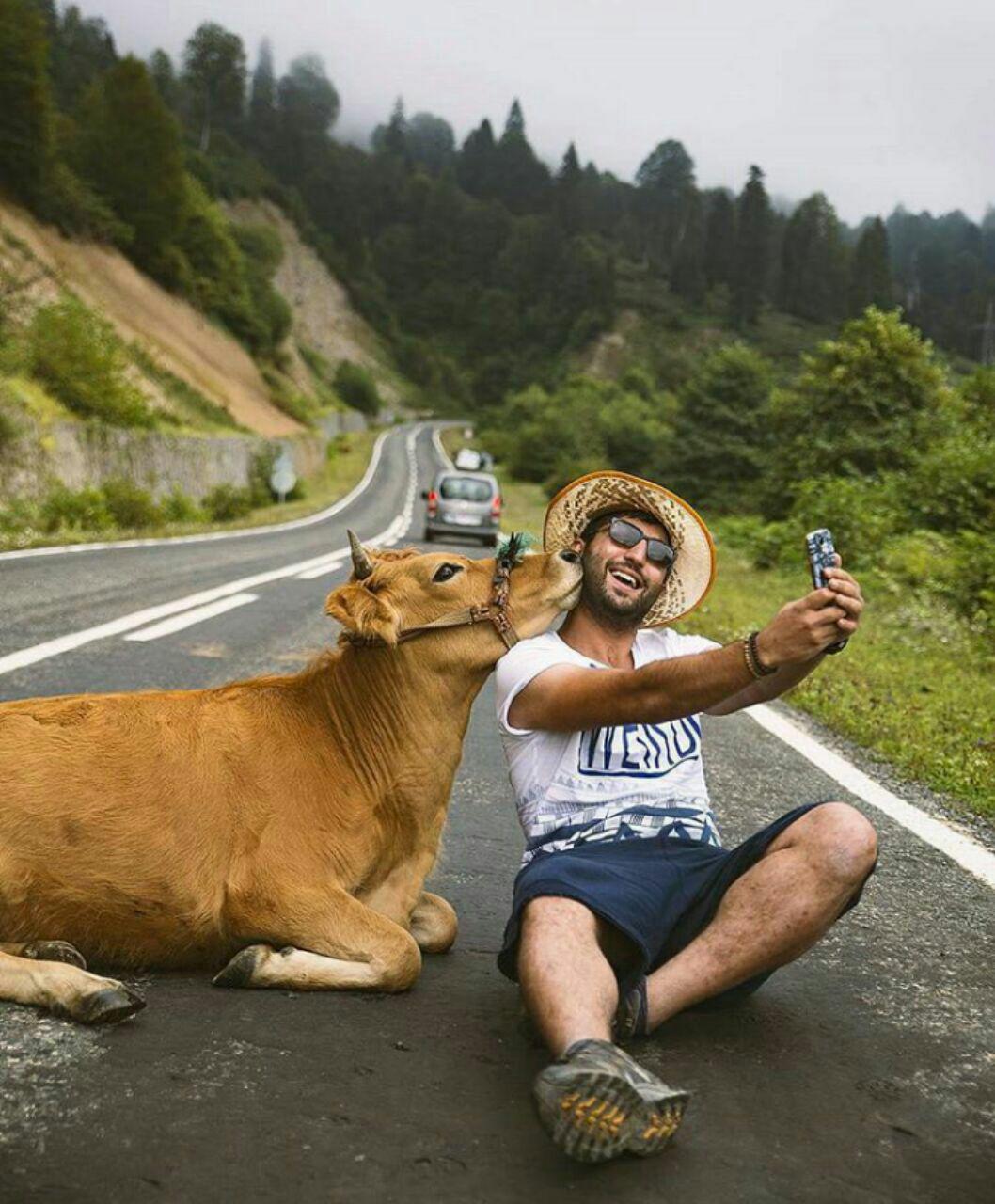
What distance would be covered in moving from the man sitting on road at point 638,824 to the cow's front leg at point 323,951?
0.33 meters

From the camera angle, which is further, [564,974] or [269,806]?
[269,806]

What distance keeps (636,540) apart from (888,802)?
3166 millimetres

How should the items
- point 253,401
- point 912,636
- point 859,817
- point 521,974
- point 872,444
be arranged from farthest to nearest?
point 253,401
point 872,444
point 912,636
point 859,817
point 521,974

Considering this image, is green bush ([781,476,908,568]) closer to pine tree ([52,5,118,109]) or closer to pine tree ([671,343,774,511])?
pine tree ([671,343,774,511])

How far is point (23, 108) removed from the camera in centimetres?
5769

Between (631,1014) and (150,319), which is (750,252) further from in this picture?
(631,1014)

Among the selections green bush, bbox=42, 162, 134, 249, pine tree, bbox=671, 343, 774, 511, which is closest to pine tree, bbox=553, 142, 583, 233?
green bush, bbox=42, 162, 134, 249

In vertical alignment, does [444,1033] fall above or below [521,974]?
below

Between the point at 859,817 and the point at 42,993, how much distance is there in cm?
229

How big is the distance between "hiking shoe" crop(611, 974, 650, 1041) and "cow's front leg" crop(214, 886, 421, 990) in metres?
0.61

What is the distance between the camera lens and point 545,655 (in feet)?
12.9

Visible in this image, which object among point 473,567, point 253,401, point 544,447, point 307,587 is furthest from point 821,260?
point 473,567

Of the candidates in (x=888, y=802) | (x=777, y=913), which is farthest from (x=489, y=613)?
(x=888, y=802)

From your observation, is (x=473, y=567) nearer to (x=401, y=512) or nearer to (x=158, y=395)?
(x=401, y=512)
